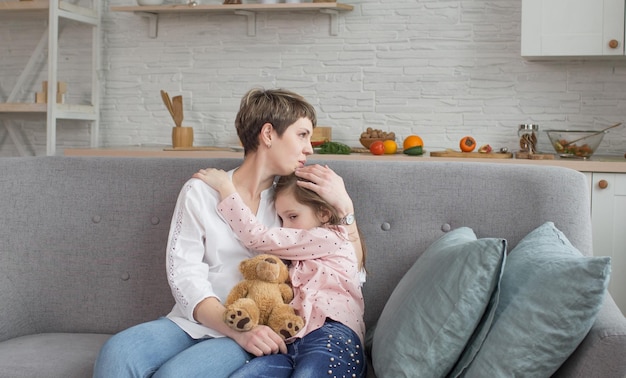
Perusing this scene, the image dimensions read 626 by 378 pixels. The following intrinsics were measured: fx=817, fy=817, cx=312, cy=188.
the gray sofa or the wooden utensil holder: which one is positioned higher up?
the wooden utensil holder

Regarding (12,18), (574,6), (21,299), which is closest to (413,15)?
(574,6)

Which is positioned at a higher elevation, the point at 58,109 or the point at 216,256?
the point at 58,109

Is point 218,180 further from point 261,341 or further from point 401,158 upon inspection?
point 401,158

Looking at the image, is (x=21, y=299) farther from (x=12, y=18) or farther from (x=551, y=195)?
(x=12, y=18)

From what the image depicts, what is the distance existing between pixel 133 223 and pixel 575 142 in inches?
95.2

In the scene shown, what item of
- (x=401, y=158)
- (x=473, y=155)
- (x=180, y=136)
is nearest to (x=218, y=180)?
(x=401, y=158)

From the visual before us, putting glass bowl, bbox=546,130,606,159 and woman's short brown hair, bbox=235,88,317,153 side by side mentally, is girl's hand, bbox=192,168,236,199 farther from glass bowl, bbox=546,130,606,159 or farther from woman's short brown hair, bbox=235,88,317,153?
glass bowl, bbox=546,130,606,159

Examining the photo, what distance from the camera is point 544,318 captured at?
1.71 metres

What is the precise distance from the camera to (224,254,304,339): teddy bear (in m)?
2.03

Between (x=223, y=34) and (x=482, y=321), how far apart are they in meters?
3.46

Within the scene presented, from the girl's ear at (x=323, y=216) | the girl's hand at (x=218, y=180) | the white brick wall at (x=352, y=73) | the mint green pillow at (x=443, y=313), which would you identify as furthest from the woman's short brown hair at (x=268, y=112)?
the white brick wall at (x=352, y=73)

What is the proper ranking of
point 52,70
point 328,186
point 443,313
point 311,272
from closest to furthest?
point 443,313 → point 311,272 → point 328,186 → point 52,70

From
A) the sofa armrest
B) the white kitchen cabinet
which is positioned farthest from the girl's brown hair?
the white kitchen cabinet

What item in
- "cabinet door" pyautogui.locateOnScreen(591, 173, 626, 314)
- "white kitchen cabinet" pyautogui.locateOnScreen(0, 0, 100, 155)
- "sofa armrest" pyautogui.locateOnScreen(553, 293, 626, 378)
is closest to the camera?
"sofa armrest" pyautogui.locateOnScreen(553, 293, 626, 378)
